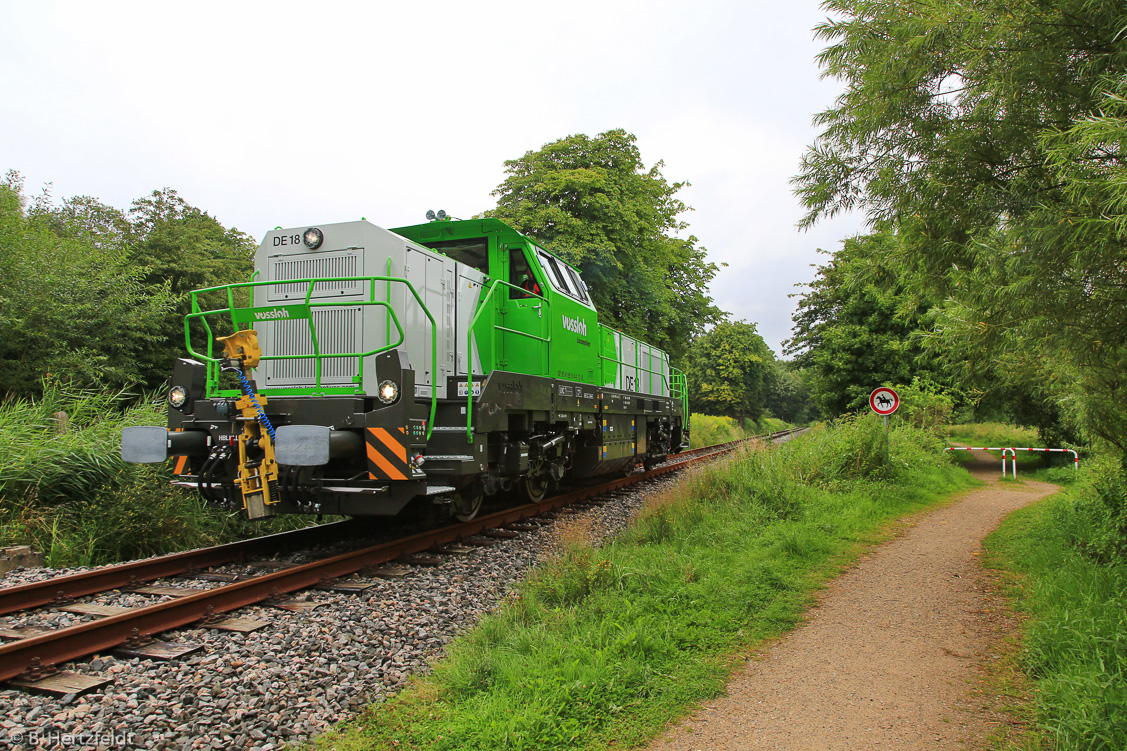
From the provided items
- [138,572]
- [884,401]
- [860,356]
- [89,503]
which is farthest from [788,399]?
[138,572]

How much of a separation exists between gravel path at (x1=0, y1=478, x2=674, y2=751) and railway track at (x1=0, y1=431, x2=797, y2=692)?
124 mm

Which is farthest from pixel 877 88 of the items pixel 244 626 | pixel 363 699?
pixel 244 626

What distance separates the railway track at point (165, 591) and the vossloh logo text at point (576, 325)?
2.66 m

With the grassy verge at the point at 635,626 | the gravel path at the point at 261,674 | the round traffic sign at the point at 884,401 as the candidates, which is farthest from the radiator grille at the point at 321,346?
the round traffic sign at the point at 884,401

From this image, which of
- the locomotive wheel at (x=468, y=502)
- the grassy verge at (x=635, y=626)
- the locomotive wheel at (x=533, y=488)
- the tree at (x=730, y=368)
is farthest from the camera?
the tree at (x=730, y=368)

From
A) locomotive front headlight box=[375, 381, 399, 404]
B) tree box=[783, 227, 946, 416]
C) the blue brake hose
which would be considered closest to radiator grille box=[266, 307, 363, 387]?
the blue brake hose

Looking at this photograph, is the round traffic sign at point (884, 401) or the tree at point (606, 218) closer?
the round traffic sign at point (884, 401)

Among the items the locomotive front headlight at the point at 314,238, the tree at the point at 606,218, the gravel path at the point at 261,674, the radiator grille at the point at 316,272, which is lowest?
the gravel path at the point at 261,674

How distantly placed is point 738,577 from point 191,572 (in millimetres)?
4540

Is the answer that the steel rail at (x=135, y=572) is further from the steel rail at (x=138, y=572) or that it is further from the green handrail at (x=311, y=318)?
the green handrail at (x=311, y=318)

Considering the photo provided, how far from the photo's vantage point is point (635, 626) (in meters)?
3.96

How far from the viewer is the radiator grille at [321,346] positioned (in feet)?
20.1

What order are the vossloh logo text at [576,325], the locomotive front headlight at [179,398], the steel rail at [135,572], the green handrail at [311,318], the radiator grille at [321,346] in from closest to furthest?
1. the steel rail at [135,572]
2. the green handrail at [311,318]
3. the locomotive front headlight at [179,398]
4. the radiator grille at [321,346]
5. the vossloh logo text at [576,325]

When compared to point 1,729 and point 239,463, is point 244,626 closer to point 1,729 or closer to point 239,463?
point 1,729
